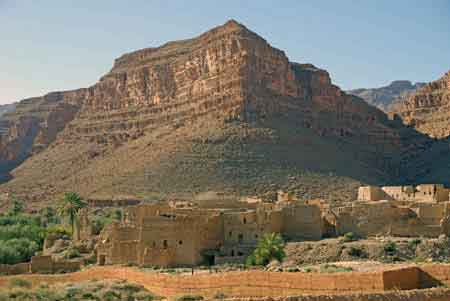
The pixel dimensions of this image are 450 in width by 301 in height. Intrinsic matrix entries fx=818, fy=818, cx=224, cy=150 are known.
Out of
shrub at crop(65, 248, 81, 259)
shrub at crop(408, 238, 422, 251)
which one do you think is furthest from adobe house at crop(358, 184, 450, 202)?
shrub at crop(65, 248, 81, 259)

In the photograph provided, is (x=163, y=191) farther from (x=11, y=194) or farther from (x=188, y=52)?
(x=188, y=52)

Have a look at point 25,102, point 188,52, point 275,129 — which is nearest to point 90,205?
point 275,129

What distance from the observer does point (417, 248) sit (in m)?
39.3

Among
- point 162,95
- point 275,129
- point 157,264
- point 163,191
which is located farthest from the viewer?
point 162,95

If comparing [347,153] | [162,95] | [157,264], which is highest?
[162,95]

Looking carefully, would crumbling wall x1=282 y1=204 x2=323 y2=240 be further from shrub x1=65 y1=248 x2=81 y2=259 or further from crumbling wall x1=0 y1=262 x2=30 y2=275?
crumbling wall x1=0 y1=262 x2=30 y2=275

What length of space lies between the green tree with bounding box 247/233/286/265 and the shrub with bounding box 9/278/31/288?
395 inches

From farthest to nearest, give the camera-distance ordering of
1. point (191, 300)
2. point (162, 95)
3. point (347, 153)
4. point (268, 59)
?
point (162, 95) → point (268, 59) → point (347, 153) → point (191, 300)

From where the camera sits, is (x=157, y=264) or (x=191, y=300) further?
(x=157, y=264)

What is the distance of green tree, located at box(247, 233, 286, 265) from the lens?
1484 inches

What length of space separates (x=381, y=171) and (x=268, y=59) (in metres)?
20.9

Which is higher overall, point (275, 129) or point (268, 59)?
point (268, 59)

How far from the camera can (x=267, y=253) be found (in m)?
38.0

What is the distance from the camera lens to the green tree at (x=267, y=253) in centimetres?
3769
